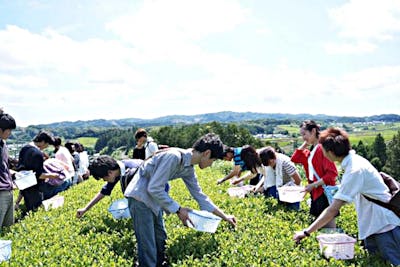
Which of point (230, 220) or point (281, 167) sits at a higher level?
point (281, 167)

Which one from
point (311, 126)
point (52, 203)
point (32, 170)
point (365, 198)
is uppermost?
point (311, 126)

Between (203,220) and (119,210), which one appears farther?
(119,210)

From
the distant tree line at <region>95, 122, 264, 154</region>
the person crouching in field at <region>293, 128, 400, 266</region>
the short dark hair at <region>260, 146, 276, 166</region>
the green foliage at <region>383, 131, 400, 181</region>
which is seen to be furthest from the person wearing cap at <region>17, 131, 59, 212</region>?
the green foliage at <region>383, 131, 400, 181</region>

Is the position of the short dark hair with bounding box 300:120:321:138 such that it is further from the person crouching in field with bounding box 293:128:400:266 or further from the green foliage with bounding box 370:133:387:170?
→ the green foliage with bounding box 370:133:387:170

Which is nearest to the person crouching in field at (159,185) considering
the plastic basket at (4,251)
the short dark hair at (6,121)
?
the plastic basket at (4,251)

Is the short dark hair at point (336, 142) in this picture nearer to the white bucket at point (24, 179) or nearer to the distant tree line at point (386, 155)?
the white bucket at point (24, 179)

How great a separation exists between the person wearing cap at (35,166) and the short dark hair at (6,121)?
5.38 feet

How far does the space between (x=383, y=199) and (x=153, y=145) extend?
6798mm

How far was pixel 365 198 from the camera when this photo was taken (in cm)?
400

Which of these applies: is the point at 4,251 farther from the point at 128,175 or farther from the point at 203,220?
the point at 203,220

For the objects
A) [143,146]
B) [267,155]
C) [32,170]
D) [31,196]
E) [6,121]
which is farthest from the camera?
[143,146]

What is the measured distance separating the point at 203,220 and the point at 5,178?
344 cm

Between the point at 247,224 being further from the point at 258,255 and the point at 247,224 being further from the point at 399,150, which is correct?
the point at 399,150

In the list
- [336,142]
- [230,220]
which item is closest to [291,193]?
[230,220]
